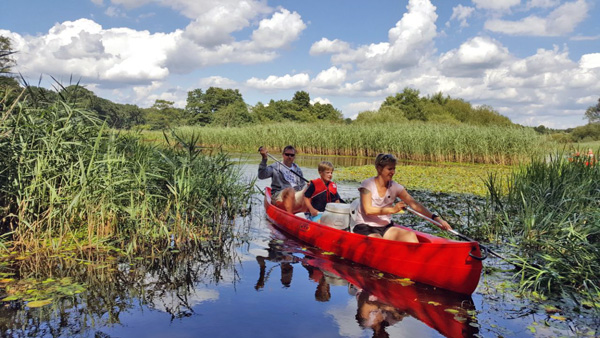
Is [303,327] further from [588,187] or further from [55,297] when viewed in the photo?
[588,187]

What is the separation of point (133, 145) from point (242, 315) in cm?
362

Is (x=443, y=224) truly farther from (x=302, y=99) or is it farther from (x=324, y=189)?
(x=302, y=99)

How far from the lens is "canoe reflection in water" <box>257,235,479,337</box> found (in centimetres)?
395

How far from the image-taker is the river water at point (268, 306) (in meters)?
3.75

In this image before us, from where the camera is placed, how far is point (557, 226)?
535cm

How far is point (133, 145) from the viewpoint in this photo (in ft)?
21.7

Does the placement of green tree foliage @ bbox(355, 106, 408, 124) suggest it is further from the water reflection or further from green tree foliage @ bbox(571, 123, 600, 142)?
the water reflection

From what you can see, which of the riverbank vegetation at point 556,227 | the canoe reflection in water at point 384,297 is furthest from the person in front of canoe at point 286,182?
the riverbank vegetation at point 556,227

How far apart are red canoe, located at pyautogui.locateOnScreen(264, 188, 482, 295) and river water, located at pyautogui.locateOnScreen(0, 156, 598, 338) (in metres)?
0.13

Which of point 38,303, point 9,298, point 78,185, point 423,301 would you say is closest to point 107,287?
point 38,303

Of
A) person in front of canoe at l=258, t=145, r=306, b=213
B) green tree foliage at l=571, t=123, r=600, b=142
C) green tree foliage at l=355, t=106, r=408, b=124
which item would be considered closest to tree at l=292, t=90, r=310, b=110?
green tree foliage at l=355, t=106, r=408, b=124

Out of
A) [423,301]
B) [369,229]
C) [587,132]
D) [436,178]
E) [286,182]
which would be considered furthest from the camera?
[587,132]

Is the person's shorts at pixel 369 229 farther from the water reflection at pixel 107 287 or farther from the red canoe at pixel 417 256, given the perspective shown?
the water reflection at pixel 107 287

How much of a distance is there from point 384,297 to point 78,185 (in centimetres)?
390
